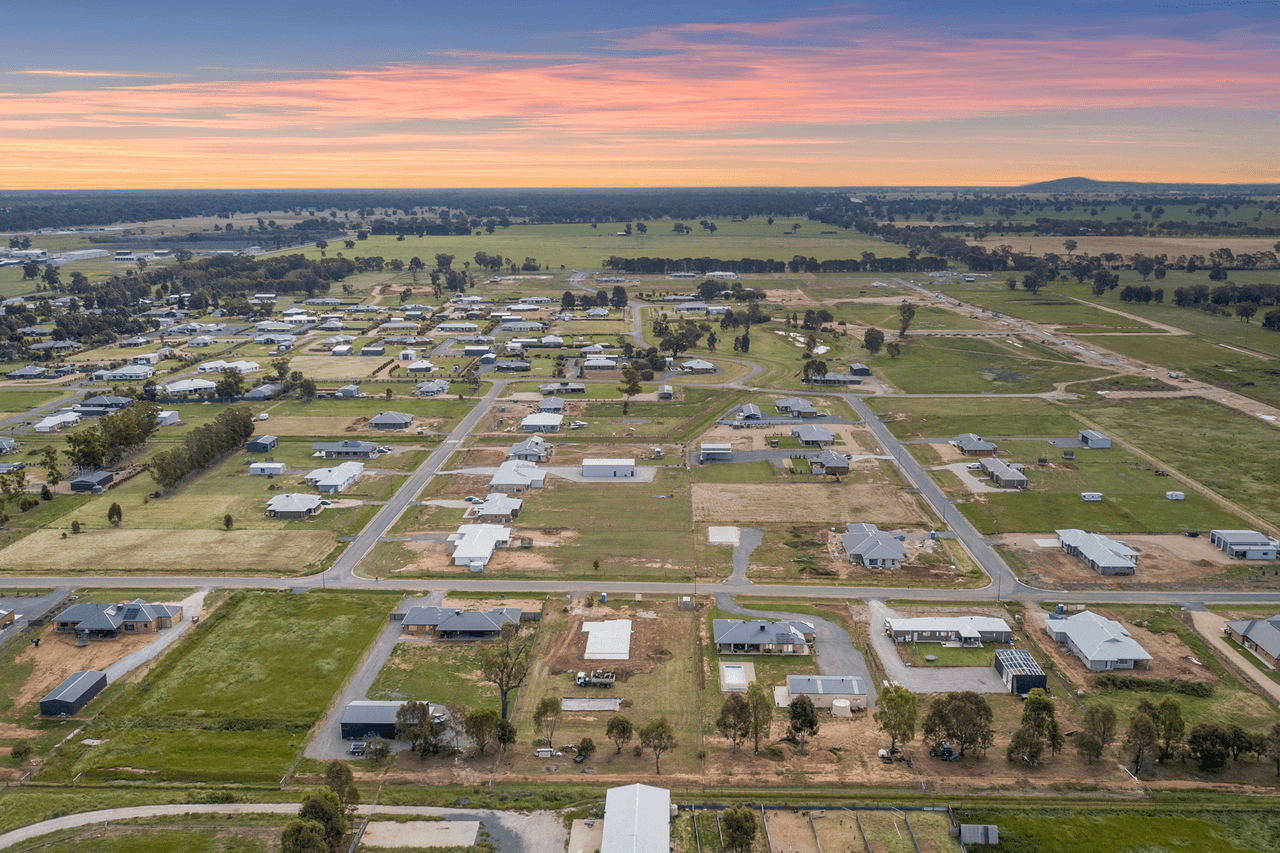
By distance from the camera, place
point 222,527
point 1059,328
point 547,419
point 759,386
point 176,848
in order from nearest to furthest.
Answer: point 176,848, point 222,527, point 547,419, point 759,386, point 1059,328

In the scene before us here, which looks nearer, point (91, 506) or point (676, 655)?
point (676, 655)

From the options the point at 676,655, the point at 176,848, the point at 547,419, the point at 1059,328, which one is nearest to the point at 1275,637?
the point at 676,655

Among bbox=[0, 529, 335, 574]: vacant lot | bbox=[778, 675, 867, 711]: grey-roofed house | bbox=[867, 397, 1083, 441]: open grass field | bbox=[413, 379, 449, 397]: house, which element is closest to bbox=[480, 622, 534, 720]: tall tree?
bbox=[778, 675, 867, 711]: grey-roofed house

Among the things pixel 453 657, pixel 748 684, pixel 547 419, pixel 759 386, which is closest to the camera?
pixel 748 684

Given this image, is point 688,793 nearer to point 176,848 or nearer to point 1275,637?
point 176,848

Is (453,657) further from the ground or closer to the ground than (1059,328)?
closer to the ground

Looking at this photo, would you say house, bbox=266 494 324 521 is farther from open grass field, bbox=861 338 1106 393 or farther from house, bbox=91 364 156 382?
open grass field, bbox=861 338 1106 393

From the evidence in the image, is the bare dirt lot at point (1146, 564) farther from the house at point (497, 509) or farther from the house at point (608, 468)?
the house at point (497, 509)
